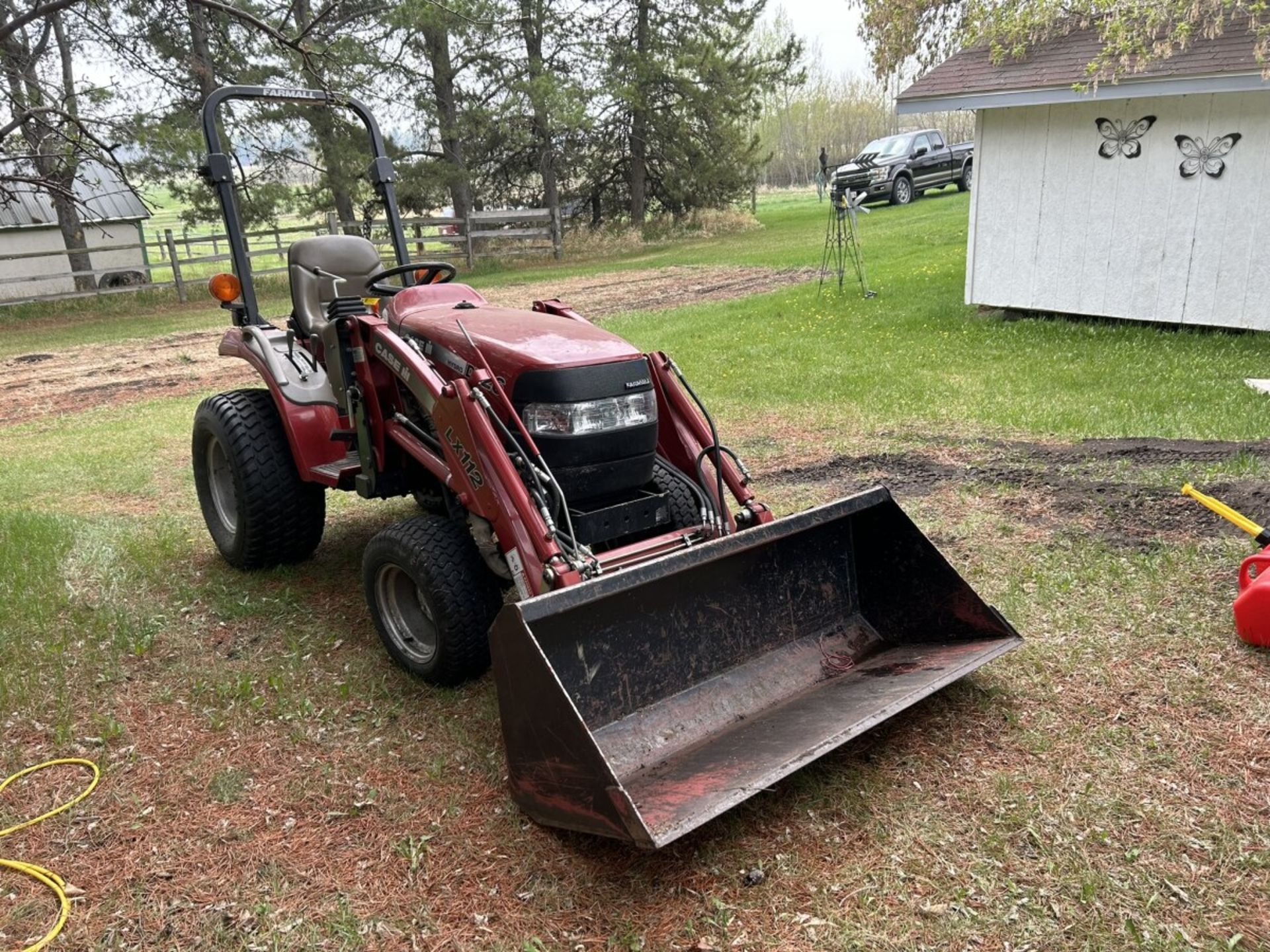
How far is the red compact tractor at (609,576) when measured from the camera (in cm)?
271

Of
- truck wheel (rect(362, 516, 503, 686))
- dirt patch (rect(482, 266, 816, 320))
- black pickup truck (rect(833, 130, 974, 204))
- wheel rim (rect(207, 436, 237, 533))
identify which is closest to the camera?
truck wheel (rect(362, 516, 503, 686))

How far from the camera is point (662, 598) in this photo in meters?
3.18

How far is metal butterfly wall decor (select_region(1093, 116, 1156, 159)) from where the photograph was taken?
29.7ft

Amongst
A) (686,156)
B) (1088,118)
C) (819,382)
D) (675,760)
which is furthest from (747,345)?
(686,156)

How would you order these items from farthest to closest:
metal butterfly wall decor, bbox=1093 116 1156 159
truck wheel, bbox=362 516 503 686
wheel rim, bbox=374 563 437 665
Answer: metal butterfly wall decor, bbox=1093 116 1156 159
wheel rim, bbox=374 563 437 665
truck wheel, bbox=362 516 503 686

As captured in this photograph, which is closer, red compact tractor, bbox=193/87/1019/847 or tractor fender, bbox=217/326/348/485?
red compact tractor, bbox=193/87/1019/847

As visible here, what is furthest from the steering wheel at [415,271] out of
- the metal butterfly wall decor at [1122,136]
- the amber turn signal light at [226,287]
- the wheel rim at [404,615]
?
the metal butterfly wall decor at [1122,136]

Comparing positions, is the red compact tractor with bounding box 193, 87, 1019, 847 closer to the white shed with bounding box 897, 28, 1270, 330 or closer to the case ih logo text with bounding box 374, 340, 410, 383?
the case ih logo text with bounding box 374, 340, 410, 383

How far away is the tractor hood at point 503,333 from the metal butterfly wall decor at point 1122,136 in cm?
747

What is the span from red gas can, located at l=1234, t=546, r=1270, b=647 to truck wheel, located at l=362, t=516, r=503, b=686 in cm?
264

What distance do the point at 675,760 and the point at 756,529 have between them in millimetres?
784

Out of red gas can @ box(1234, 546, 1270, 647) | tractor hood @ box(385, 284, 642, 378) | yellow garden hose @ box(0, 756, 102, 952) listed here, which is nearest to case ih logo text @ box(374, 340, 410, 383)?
tractor hood @ box(385, 284, 642, 378)

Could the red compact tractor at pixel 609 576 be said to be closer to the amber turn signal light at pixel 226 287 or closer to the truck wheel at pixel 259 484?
the truck wheel at pixel 259 484

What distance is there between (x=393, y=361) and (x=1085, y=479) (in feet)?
12.6
